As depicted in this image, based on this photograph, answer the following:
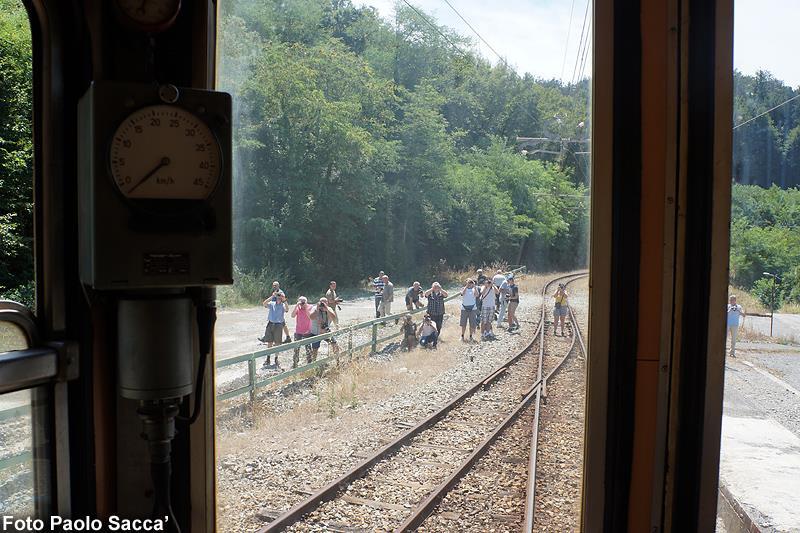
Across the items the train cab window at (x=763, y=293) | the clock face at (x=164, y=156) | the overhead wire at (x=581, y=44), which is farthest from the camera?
the overhead wire at (x=581, y=44)

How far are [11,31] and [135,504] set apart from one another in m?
1.32

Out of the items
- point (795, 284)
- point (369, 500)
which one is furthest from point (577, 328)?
point (369, 500)

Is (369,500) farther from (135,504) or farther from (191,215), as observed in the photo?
(191,215)

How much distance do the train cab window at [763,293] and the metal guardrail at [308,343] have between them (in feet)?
2.02

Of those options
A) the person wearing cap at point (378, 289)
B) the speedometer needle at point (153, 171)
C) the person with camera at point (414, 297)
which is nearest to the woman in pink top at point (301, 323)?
the person wearing cap at point (378, 289)

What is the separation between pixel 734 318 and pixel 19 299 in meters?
1.87

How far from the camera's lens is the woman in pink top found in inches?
70.1

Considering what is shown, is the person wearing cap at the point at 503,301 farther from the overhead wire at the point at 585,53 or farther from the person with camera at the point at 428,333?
the overhead wire at the point at 585,53

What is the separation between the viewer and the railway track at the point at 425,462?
177 cm

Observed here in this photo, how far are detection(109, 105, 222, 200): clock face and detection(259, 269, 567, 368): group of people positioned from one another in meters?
0.49

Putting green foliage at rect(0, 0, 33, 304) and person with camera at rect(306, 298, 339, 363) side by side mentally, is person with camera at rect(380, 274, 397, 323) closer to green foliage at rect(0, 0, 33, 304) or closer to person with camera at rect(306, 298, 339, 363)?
person with camera at rect(306, 298, 339, 363)

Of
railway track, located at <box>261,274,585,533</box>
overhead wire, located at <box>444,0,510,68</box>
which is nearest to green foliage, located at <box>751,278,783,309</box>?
railway track, located at <box>261,274,585,533</box>

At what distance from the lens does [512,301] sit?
1736mm

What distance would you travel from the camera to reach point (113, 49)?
1.57 meters
